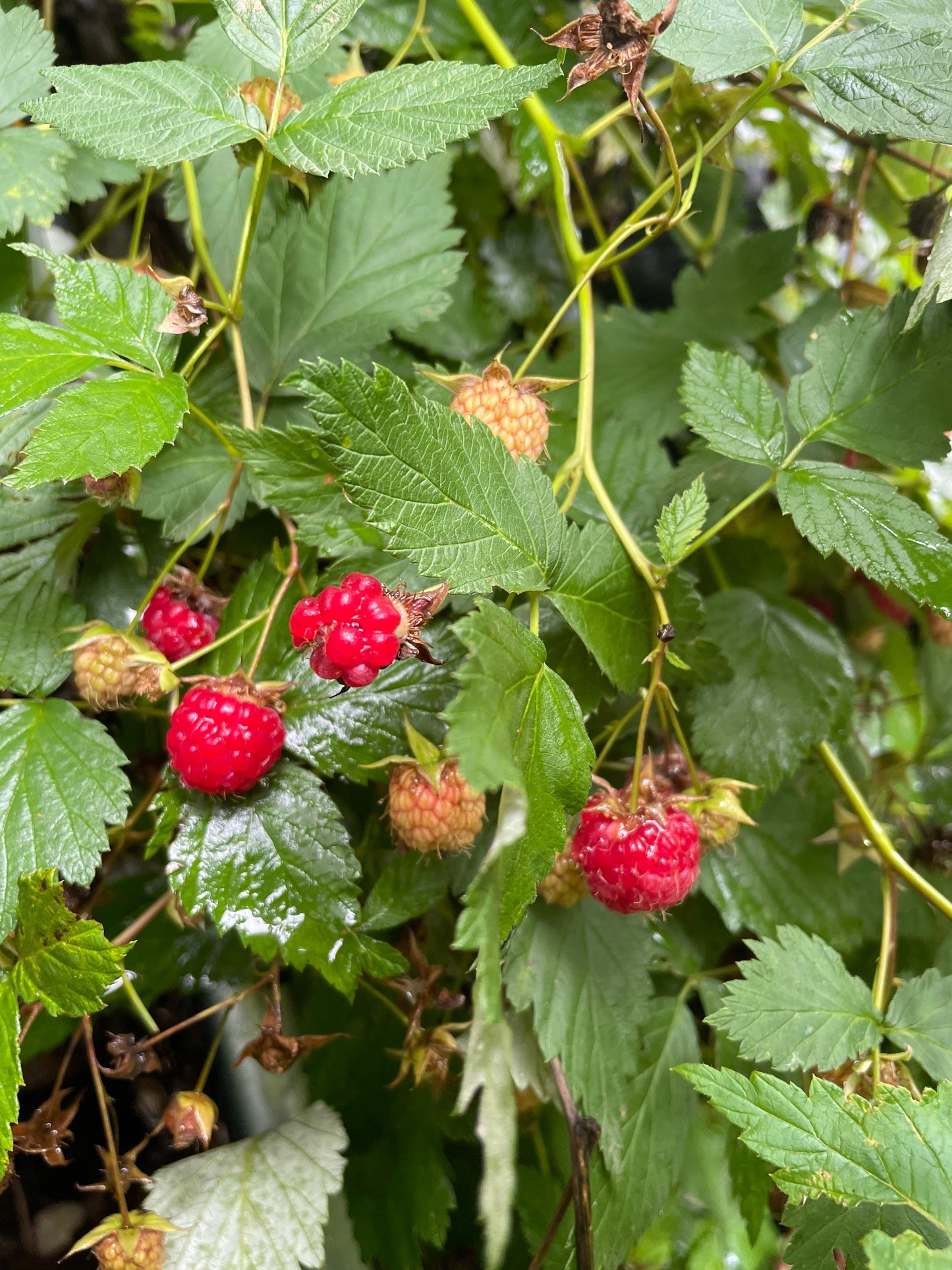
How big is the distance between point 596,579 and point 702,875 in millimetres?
344

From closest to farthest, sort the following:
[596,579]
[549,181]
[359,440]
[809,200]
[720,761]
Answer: [359,440]
[596,579]
[720,761]
[549,181]
[809,200]

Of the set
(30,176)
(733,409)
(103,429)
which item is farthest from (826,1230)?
(30,176)

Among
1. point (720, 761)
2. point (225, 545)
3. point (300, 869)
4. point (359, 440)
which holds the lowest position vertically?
point (720, 761)

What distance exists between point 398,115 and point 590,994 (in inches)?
25.8

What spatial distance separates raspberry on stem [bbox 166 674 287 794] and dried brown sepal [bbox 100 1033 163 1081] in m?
0.26

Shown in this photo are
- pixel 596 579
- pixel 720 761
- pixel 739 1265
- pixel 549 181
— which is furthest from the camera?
pixel 739 1265

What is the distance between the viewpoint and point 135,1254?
0.65 metres

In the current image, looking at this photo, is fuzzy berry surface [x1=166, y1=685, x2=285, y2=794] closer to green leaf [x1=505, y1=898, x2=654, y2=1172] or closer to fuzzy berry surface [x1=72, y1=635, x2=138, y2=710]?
fuzzy berry surface [x1=72, y1=635, x2=138, y2=710]

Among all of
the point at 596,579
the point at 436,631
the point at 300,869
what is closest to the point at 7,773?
the point at 300,869

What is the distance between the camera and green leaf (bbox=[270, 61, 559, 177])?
57 centimetres

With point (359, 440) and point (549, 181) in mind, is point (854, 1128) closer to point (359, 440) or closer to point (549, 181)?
point (359, 440)

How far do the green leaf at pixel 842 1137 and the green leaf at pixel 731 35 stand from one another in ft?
2.20

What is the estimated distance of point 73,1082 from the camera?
0.83m

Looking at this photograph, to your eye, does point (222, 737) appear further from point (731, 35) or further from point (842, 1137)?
point (731, 35)
